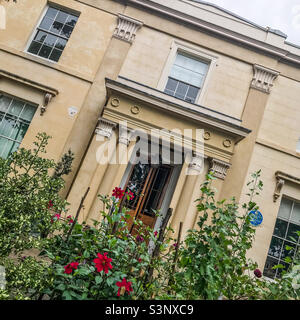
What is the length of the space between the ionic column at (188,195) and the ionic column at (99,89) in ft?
11.0

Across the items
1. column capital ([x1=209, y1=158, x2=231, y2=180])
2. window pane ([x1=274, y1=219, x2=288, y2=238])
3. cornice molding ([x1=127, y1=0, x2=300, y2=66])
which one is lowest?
window pane ([x1=274, y1=219, x2=288, y2=238])

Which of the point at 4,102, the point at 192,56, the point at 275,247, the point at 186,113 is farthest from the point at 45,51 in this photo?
the point at 275,247

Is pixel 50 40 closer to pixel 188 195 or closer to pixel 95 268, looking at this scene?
pixel 188 195

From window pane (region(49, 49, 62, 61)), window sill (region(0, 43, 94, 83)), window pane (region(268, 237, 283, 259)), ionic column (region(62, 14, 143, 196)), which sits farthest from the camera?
window pane (region(49, 49, 62, 61))

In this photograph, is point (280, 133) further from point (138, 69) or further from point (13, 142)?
point (13, 142)

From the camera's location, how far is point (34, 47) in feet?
27.8

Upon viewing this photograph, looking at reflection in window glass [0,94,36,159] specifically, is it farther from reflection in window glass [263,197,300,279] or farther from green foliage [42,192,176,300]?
reflection in window glass [263,197,300,279]

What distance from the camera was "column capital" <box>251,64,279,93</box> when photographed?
8.49 metres

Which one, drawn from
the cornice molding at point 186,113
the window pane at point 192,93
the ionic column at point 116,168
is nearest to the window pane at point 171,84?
the window pane at point 192,93

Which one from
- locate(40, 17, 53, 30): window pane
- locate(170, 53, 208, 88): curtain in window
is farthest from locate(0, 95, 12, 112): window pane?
locate(170, 53, 208, 88): curtain in window

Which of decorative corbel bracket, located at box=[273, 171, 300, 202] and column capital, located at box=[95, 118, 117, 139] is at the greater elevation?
decorative corbel bracket, located at box=[273, 171, 300, 202]

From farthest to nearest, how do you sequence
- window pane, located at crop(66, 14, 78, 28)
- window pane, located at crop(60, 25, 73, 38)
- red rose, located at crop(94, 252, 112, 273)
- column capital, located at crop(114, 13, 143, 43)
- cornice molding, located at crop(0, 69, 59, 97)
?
window pane, located at crop(66, 14, 78, 28) → window pane, located at crop(60, 25, 73, 38) → column capital, located at crop(114, 13, 143, 43) → cornice molding, located at crop(0, 69, 59, 97) → red rose, located at crop(94, 252, 112, 273)

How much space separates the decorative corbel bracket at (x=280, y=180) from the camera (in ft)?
24.9

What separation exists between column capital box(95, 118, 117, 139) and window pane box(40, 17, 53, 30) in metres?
4.79
